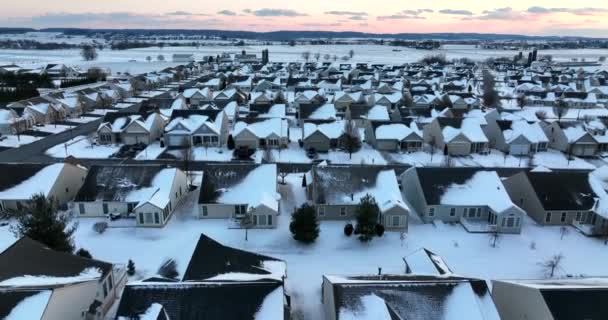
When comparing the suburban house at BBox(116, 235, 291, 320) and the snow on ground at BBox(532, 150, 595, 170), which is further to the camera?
the snow on ground at BBox(532, 150, 595, 170)

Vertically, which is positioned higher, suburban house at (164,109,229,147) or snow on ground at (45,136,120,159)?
suburban house at (164,109,229,147)

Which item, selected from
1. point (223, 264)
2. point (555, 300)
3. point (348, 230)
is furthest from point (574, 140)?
point (223, 264)

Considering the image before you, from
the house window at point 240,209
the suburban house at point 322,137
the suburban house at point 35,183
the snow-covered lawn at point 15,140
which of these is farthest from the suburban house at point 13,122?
the house window at point 240,209

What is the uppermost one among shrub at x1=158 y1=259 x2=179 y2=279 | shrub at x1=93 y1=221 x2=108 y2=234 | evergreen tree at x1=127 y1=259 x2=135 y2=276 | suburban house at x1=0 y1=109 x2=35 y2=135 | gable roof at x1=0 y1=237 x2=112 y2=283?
suburban house at x1=0 y1=109 x2=35 y2=135

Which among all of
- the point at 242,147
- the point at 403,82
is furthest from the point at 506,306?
the point at 403,82

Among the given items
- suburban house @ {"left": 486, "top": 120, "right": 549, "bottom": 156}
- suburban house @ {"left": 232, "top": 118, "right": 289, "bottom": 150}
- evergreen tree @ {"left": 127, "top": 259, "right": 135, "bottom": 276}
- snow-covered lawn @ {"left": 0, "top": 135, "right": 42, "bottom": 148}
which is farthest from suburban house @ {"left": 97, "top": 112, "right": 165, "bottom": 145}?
suburban house @ {"left": 486, "top": 120, "right": 549, "bottom": 156}

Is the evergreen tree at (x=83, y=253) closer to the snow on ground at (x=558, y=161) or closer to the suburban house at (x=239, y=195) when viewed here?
the suburban house at (x=239, y=195)

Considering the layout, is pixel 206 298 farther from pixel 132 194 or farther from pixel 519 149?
pixel 519 149

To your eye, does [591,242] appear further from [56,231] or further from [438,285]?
[56,231]

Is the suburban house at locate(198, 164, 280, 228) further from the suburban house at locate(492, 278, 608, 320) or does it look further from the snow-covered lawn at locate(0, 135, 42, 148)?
the snow-covered lawn at locate(0, 135, 42, 148)
